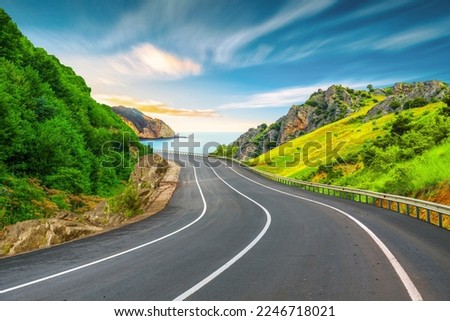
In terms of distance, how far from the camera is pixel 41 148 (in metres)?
24.7

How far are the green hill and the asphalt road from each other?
9.57 meters

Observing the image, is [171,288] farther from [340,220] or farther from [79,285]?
[340,220]

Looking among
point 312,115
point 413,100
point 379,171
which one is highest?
point 312,115

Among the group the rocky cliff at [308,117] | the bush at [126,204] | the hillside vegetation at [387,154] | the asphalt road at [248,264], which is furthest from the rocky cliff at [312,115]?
the asphalt road at [248,264]

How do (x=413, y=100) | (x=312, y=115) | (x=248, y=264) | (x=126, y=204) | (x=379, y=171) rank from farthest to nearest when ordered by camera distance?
(x=312, y=115), (x=413, y=100), (x=379, y=171), (x=126, y=204), (x=248, y=264)

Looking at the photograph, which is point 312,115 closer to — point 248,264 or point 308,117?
point 308,117

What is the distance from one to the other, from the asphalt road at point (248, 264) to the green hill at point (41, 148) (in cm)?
957

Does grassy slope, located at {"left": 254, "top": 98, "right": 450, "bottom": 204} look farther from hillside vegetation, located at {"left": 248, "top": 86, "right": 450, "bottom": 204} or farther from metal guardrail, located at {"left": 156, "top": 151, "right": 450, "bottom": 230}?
metal guardrail, located at {"left": 156, "top": 151, "right": 450, "bottom": 230}

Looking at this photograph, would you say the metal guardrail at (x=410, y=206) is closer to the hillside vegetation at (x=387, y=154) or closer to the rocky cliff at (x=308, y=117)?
the hillside vegetation at (x=387, y=154)

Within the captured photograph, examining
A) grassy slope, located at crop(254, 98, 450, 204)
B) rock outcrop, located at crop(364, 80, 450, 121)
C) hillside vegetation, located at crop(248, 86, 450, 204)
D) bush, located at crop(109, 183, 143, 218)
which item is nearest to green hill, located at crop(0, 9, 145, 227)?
bush, located at crop(109, 183, 143, 218)

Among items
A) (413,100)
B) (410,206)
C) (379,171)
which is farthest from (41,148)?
(413,100)

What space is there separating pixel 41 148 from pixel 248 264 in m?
22.2

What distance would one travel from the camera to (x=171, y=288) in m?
5.86
